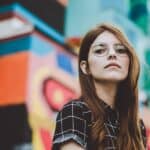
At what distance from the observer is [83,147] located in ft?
2.08

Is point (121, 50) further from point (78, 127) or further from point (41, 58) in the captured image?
point (41, 58)

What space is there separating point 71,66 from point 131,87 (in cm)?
100

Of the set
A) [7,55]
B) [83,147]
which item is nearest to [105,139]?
[83,147]

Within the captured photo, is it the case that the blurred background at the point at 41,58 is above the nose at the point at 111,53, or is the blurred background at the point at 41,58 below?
below

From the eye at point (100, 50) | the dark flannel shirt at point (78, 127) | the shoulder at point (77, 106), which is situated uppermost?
the eye at point (100, 50)

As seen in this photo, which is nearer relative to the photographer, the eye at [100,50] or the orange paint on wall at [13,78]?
the eye at [100,50]

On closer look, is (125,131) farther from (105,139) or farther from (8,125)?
(8,125)

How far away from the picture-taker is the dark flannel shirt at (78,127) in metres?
0.63

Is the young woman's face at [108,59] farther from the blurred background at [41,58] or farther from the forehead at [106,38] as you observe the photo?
the blurred background at [41,58]

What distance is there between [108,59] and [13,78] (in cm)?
92

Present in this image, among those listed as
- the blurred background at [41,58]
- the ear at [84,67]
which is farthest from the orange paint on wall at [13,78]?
the ear at [84,67]

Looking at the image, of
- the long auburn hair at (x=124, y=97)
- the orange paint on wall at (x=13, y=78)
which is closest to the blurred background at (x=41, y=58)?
the orange paint on wall at (x=13, y=78)

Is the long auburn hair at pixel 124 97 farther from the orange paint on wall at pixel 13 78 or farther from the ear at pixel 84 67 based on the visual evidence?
the orange paint on wall at pixel 13 78

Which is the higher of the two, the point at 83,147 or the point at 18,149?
the point at 83,147
